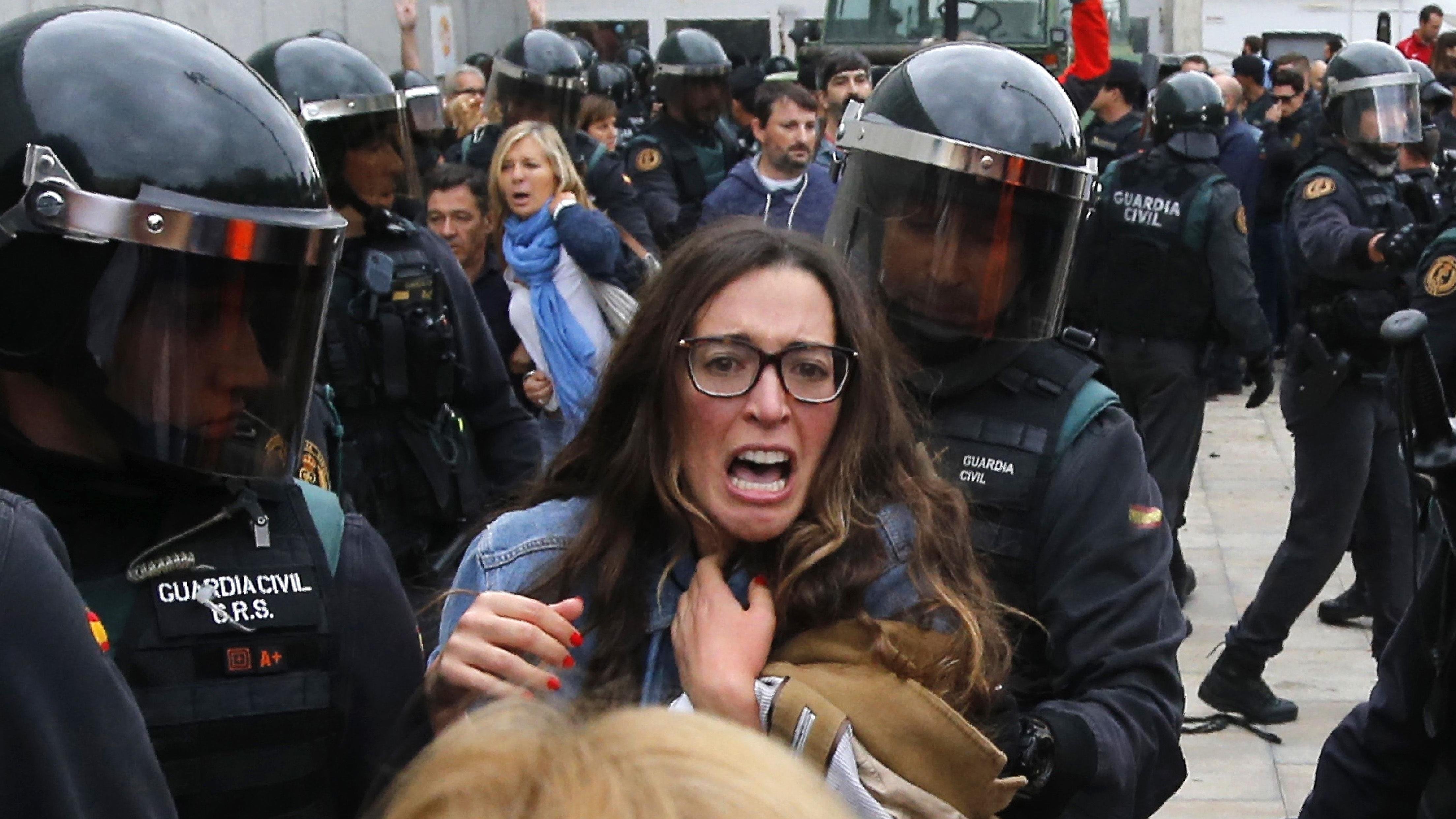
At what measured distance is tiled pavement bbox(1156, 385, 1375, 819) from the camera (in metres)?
5.34

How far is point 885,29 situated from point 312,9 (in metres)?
4.98

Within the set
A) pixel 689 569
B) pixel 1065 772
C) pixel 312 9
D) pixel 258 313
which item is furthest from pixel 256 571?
pixel 312 9

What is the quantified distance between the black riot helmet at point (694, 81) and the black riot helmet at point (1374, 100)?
3.48 m

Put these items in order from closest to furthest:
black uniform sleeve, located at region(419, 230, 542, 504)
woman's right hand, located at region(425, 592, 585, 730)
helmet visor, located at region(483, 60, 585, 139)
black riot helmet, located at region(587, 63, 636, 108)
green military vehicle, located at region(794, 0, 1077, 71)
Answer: woman's right hand, located at region(425, 592, 585, 730), black uniform sleeve, located at region(419, 230, 542, 504), helmet visor, located at region(483, 60, 585, 139), black riot helmet, located at region(587, 63, 636, 108), green military vehicle, located at region(794, 0, 1077, 71)

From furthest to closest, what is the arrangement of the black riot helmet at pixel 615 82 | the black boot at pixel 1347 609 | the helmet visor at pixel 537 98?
the black riot helmet at pixel 615 82 < the helmet visor at pixel 537 98 < the black boot at pixel 1347 609

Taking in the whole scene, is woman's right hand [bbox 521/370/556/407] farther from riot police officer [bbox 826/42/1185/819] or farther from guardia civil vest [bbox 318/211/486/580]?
riot police officer [bbox 826/42/1185/819]

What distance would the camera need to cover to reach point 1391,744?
2.39 meters

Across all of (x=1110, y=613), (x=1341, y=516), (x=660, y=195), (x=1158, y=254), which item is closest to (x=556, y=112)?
(x=660, y=195)

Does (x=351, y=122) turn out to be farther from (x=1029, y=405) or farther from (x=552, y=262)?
(x=1029, y=405)

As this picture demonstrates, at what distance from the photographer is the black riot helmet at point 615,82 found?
9844mm

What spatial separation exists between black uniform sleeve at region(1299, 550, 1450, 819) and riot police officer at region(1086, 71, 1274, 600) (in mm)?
4167

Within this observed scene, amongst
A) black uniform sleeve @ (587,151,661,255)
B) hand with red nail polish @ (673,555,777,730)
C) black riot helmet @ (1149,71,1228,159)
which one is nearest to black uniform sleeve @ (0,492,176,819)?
hand with red nail polish @ (673,555,777,730)

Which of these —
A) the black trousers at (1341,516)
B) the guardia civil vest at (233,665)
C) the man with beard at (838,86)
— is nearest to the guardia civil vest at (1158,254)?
the black trousers at (1341,516)

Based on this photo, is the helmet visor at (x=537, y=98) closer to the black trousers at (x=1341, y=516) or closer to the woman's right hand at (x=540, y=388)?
the woman's right hand at (x=540, y=388)
